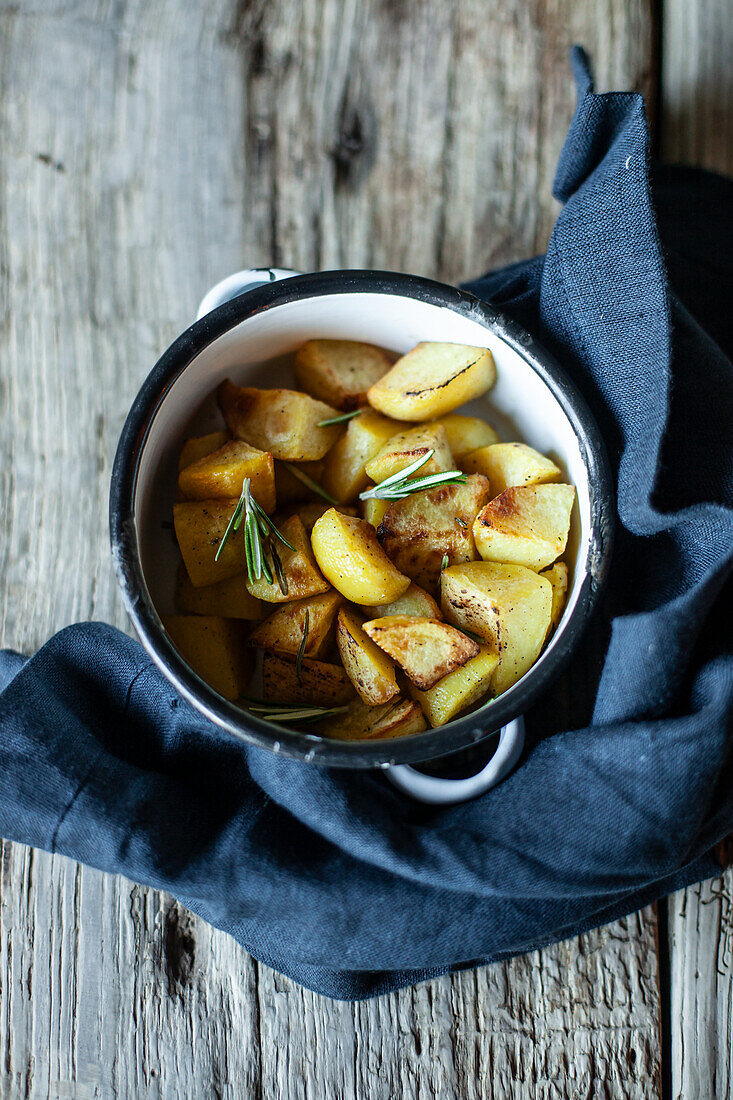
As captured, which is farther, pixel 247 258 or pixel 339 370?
pixel 247 258

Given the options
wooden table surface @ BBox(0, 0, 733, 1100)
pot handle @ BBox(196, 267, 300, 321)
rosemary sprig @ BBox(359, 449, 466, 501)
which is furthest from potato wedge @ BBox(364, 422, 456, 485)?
wooden table surface @ BBox(0, 0, 733, 1100)

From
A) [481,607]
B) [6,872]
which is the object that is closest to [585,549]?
[481,607]

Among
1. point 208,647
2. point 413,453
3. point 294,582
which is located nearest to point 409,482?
point 413,453

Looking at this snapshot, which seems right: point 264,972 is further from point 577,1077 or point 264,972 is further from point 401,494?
point 401,494

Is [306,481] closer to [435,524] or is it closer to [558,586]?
[435,524]

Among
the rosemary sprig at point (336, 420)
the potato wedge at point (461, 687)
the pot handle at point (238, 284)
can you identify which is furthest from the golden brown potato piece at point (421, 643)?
the pot handle at point (238, 284)

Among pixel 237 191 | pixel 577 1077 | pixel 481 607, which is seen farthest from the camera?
pixel 237 191

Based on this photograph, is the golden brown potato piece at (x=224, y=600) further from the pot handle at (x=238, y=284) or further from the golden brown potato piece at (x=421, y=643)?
the pot handle at (x=238, y=284)
